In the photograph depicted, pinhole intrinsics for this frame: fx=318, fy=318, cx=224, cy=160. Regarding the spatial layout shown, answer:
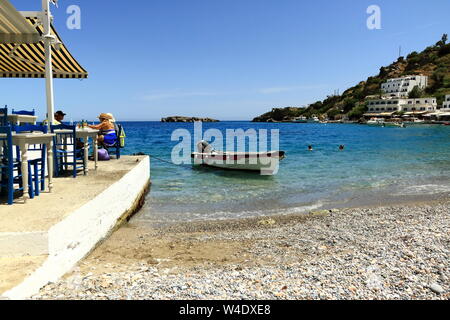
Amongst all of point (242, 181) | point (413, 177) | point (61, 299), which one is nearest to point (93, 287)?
point (61, 299)

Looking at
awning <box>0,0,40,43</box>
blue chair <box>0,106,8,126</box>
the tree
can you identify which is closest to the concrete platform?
blue chair <box>0,106,8,126</box>

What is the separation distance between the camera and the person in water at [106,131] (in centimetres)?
1152

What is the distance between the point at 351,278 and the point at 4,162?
618 centimetres

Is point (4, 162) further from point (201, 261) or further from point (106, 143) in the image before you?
point (106, 143)

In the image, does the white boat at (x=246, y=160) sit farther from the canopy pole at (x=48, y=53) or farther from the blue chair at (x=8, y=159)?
the blue chair at (x=8, y=159)

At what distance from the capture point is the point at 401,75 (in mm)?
156750

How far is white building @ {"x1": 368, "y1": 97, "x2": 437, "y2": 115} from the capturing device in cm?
11550

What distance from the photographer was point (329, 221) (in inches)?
326

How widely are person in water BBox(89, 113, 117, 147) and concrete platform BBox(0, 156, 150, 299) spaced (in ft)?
13.1

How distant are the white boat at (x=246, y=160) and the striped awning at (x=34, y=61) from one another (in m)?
9.66

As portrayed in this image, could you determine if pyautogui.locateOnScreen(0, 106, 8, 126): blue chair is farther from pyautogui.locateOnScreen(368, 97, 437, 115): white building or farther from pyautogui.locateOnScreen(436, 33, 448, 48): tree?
pyautogui.locateOnScreen(436, 33, 448, 48): tree

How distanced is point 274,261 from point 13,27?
694 cm

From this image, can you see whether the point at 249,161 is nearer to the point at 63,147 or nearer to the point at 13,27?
the point at 63,147
